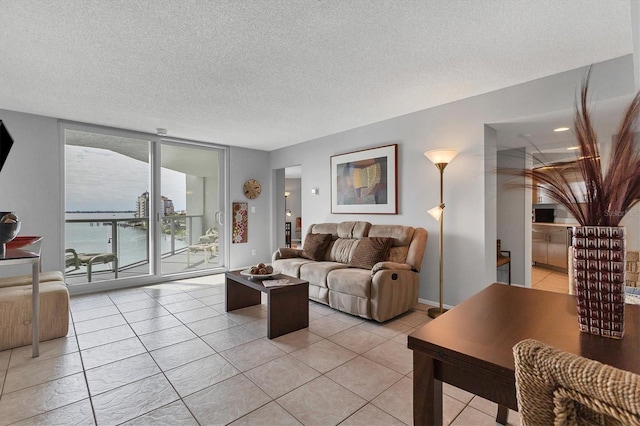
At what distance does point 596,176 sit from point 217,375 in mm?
2396

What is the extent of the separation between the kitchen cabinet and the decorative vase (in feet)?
18.5

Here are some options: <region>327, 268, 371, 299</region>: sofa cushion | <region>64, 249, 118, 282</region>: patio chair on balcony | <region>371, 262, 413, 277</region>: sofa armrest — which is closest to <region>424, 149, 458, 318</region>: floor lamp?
<region>371, 262, 413, 277</region>: sofa armrest

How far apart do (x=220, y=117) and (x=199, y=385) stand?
128 inches

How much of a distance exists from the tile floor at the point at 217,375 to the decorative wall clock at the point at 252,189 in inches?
122

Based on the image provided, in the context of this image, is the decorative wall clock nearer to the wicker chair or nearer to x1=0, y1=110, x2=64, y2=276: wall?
x1=0, y1=110, x2=64, y2=276: wall

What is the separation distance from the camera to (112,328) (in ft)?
9.86

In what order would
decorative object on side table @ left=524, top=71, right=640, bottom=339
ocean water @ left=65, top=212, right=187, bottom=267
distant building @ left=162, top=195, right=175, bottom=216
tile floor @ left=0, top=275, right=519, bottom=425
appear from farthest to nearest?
distant building @ left=162, top=195, right=175, bottom=216
ocean water @ left=65, top=212, right=187, bottom=267
tile floor @ left=0, top=275, right=519, bottom=425
decorative object on side table @ left=524, top=71, right=640, bottom=339

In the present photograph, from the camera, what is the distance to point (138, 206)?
484 centimetres

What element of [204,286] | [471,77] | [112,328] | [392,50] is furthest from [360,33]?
[204,286]

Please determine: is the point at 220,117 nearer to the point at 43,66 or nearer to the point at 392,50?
the point at 43,66

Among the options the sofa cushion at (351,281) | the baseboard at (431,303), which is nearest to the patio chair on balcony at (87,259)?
the sofa cushion at (351,281)

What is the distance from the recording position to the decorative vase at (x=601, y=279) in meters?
0.94

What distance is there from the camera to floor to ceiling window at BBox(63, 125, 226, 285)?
14.3 ft

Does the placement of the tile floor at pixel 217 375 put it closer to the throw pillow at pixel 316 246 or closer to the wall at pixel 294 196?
the throw pillow at pixel 316 246
